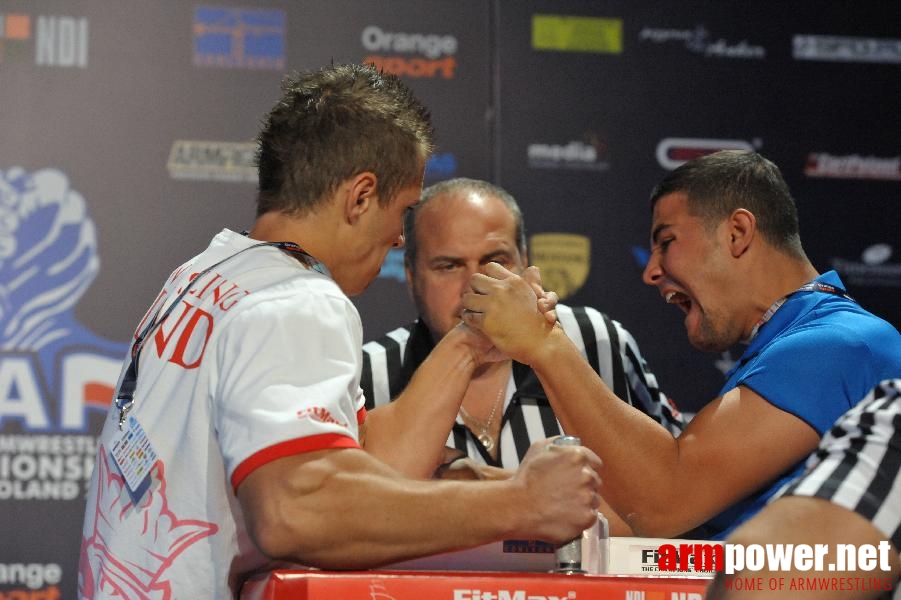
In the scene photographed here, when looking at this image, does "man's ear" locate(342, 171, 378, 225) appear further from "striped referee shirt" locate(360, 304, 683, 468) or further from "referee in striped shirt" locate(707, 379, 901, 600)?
"striped referee shirt" locate(360, 304, 683, 468)

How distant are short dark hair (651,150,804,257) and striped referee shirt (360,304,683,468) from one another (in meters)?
0.64

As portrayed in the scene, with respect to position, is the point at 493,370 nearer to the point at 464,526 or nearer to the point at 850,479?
the point at 464,526

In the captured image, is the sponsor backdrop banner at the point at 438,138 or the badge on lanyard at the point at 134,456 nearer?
the badge on lanyard at the point at 134,456

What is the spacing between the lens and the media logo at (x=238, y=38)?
3840 millimetres

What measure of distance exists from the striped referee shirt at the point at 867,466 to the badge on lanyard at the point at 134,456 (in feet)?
2.66

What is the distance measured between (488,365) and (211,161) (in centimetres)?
139

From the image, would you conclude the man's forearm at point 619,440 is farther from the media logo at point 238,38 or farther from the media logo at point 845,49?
the media logo at point 845,49

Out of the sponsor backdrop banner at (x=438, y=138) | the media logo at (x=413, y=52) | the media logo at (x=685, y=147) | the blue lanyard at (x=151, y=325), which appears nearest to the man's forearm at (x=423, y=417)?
the blue lanyard at (x=151, y=325)

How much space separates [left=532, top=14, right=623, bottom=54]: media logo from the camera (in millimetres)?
3988

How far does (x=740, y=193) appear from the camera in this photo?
2.47 m

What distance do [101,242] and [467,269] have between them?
146 cm

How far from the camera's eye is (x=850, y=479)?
109 centimetres

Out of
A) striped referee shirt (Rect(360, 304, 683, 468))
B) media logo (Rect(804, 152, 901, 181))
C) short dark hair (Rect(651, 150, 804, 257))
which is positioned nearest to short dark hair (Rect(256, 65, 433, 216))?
short dark hair (Rect(651, 150, 804, 257))

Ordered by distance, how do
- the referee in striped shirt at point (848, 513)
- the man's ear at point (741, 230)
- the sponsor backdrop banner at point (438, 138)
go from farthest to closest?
the sponsor backdrop banner at point (438, 138) < the man's ear at point (741, 230) < the referee in striped shirt at point (848, 513)
